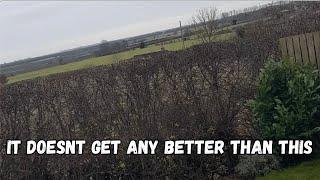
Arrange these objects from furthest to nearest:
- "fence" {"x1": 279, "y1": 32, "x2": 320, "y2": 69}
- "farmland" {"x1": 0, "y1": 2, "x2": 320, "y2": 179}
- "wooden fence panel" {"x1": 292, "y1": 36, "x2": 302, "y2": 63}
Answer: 1. "farmland" {"x1": 0, "y1": 2, "x2": 320, "y2": 179}
2. "wooden fence panel" {"x1": 292, "y1": 36, "x2": 302, "y2": 63}
3. "fence" {"x1": 279, "y1": 32, "x2": 320, "y2": 69}

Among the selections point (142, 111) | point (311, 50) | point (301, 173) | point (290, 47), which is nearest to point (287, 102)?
point (301, 173)

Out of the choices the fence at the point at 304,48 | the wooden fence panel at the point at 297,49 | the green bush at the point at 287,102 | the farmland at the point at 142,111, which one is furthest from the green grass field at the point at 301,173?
the wooden fence panel at the point at 297,49

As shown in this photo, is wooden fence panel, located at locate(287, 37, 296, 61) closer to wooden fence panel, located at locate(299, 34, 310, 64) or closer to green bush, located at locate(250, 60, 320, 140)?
wooden fence panel, located at locate(299, 34, 310, 64)

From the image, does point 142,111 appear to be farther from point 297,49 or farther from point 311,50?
point 311,50

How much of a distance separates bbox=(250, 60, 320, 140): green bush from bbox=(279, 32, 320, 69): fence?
0.52 meters

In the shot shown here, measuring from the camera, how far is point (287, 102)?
23.1 feet

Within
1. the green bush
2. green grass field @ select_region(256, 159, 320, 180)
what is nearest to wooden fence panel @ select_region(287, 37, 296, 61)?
the green bush

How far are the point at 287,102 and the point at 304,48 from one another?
127cm

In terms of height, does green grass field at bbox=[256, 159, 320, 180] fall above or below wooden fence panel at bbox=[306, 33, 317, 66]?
below

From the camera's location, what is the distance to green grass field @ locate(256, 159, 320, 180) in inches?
257

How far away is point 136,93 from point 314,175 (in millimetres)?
3332

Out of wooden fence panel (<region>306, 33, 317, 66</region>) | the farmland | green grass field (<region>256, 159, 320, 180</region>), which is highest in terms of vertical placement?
wooden fence panel (<region>306, 33, 317, 66</region>)

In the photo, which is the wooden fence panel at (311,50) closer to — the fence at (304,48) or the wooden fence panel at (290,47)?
the fence at (304,48)

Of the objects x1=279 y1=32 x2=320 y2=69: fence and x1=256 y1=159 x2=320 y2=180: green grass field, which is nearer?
x1=256 y1=159 x2=320 y2=180: green grass field
